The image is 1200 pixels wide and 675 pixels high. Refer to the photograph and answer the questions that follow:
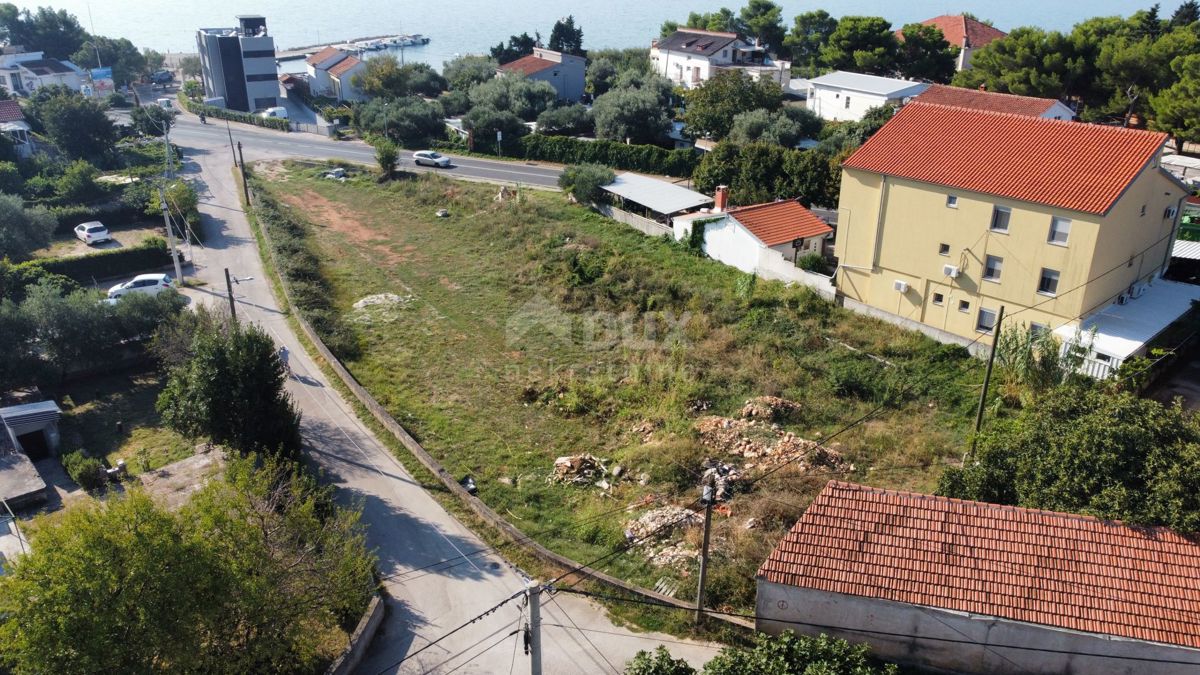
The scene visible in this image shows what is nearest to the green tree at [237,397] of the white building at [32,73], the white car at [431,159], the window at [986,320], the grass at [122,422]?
the grass at [122,422]

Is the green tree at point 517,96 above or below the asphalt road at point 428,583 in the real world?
above

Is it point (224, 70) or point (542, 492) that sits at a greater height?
point (224, 70)

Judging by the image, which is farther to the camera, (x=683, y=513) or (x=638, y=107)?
(x=638, y=107)

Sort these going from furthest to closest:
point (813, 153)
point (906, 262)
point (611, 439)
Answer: point (813, 153) < point (906, 262) < point (611, 439)

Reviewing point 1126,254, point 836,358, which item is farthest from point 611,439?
point 1126,254

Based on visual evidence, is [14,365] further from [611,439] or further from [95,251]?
[611,439]

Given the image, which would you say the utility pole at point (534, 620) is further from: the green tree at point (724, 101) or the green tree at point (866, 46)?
the green tree at point (866, 46)
